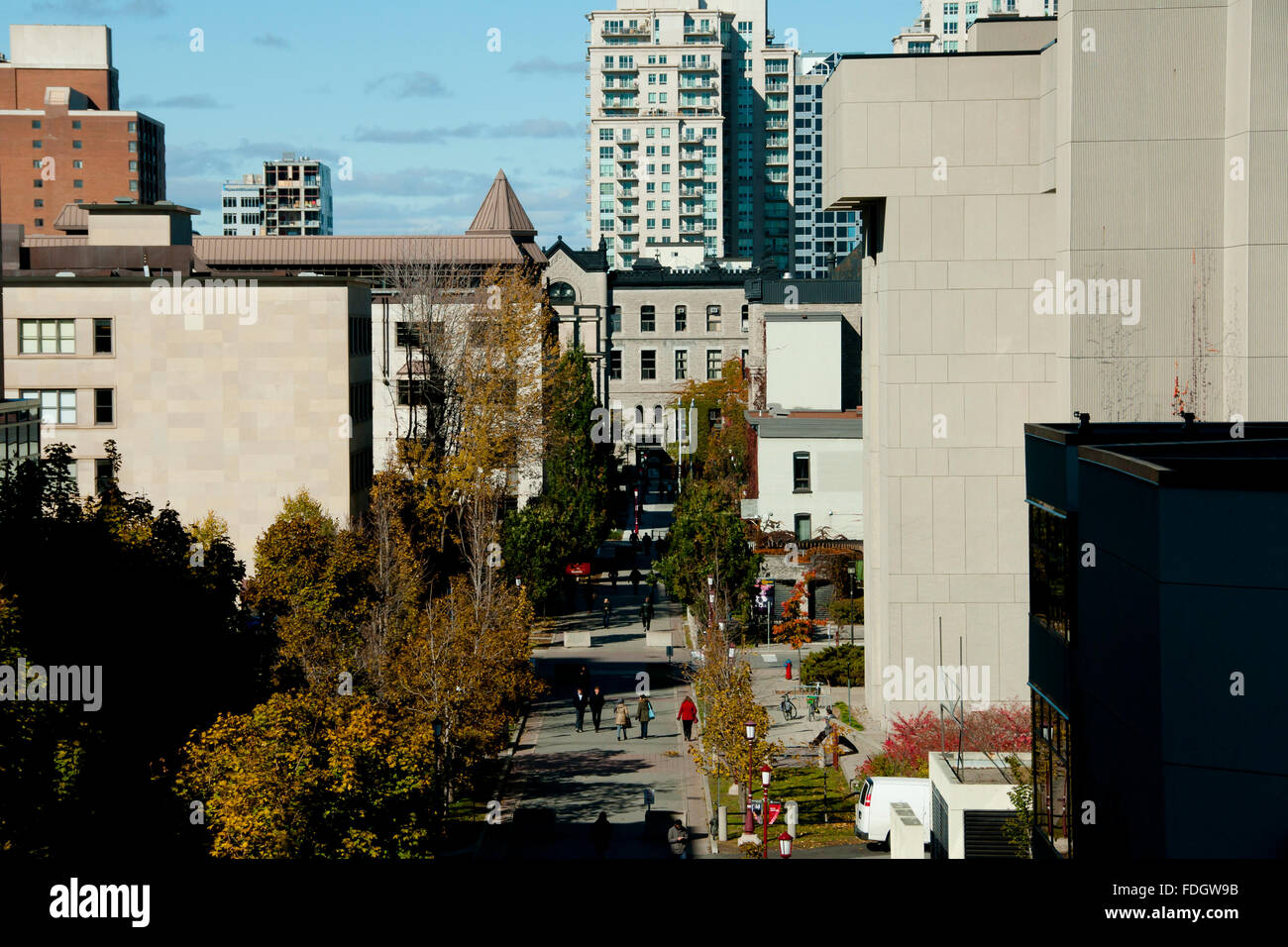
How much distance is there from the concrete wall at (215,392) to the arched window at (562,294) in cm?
4554

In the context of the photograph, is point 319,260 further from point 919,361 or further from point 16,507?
point 16,507

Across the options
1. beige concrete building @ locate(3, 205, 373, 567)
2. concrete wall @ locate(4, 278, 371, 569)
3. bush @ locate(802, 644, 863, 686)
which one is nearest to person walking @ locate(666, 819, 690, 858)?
bush @ locate(802, 644, 863, 686)

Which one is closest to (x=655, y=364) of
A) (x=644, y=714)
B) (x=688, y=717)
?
(x=644, y=714)

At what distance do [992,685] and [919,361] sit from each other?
7.26m

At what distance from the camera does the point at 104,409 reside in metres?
48.7

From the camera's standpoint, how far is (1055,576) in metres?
14.2

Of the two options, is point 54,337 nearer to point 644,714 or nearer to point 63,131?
point 644,714

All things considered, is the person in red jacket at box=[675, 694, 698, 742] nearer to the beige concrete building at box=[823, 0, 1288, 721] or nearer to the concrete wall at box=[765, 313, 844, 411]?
the beige concrete building at box=[823, 0, 1288, 721]

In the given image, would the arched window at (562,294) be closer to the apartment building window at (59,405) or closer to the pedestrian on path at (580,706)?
the apartment building window at (59,405)

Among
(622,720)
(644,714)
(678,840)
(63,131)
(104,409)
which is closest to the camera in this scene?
(678,840)

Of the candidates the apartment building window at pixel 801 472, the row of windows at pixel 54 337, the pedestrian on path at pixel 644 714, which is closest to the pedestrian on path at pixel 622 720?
the pedestrian on path at pixel 644 714

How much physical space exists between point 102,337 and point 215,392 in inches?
159

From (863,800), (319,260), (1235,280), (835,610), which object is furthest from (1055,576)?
(319,260)

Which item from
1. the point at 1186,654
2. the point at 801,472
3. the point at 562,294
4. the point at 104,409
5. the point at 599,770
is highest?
the point at 562,294
